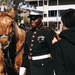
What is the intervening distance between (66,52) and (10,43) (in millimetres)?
2653

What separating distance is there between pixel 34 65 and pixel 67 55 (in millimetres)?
2169

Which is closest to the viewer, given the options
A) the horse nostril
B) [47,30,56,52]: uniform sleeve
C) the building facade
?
[47,30,56,52]: uniform sleeve

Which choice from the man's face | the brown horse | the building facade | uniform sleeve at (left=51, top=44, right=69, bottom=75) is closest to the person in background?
uniform sleeve at (left=51, top=44, right=69, bottom=75)

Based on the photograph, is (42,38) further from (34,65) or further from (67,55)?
(67,55)

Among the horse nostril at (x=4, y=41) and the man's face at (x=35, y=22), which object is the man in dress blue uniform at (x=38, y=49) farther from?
the horse nostril at (x=4, y=41)

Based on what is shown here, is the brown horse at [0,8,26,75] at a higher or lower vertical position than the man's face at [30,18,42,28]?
lower

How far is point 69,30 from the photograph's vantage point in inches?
153

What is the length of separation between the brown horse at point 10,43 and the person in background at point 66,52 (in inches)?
91.9

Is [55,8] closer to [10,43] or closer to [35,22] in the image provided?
[10,43]

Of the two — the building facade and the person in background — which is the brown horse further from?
the building facade

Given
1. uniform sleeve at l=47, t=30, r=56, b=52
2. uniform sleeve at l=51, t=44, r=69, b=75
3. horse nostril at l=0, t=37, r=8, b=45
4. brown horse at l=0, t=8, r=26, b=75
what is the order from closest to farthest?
uniform sleeve at l=51, t=44, r=69, b=75 → uniform sleeve at l=47, t=30, r=56, b=52 → horse nostril at l=0, t=37, r=8, b=45 → brown horse at l=0, t=8, r=26, b=75

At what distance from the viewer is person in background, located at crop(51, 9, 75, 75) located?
12.7ft

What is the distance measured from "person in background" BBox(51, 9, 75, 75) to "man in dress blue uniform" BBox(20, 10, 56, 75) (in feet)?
6.41

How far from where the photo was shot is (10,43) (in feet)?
21.1
